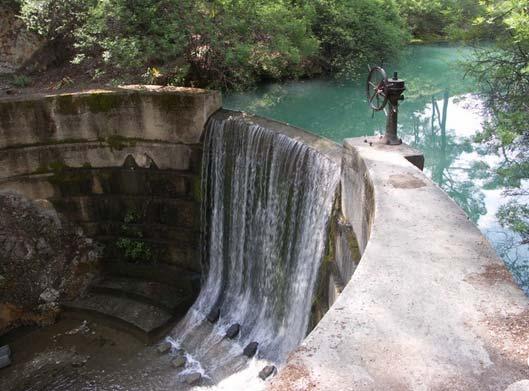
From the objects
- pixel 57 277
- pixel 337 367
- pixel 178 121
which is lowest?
pixel 57 277

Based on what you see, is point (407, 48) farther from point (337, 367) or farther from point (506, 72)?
point (337, 367)

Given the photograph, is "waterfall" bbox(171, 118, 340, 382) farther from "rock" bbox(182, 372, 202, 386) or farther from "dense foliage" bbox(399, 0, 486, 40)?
"dense foliage" bbox(399, 0, 486, 40)

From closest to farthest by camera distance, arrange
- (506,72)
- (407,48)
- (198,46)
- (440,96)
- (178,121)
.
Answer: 1. (506,72)
2. (178,121)
3. (198,46)
4. (440,96)
5. (407,48)

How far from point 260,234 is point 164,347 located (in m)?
2.23

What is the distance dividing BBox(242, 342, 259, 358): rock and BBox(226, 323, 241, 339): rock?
371 millimetres

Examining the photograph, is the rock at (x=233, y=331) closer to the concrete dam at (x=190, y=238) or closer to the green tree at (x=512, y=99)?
the concrete dam at (x=190, y=238)

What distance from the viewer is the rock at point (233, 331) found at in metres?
7.05

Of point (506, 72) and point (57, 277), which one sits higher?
point (506, 72)

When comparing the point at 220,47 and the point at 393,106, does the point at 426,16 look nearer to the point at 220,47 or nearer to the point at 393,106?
the point at 220,47

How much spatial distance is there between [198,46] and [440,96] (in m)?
7.59

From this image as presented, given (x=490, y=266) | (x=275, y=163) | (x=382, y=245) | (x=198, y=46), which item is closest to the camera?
(x=490, y=266)

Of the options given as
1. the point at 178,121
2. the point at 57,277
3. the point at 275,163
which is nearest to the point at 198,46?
the point at 178,121

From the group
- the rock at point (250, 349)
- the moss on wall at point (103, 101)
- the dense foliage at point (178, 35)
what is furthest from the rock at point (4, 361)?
the dense foliage at point (178, 35)

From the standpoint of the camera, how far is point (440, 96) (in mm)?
13852
